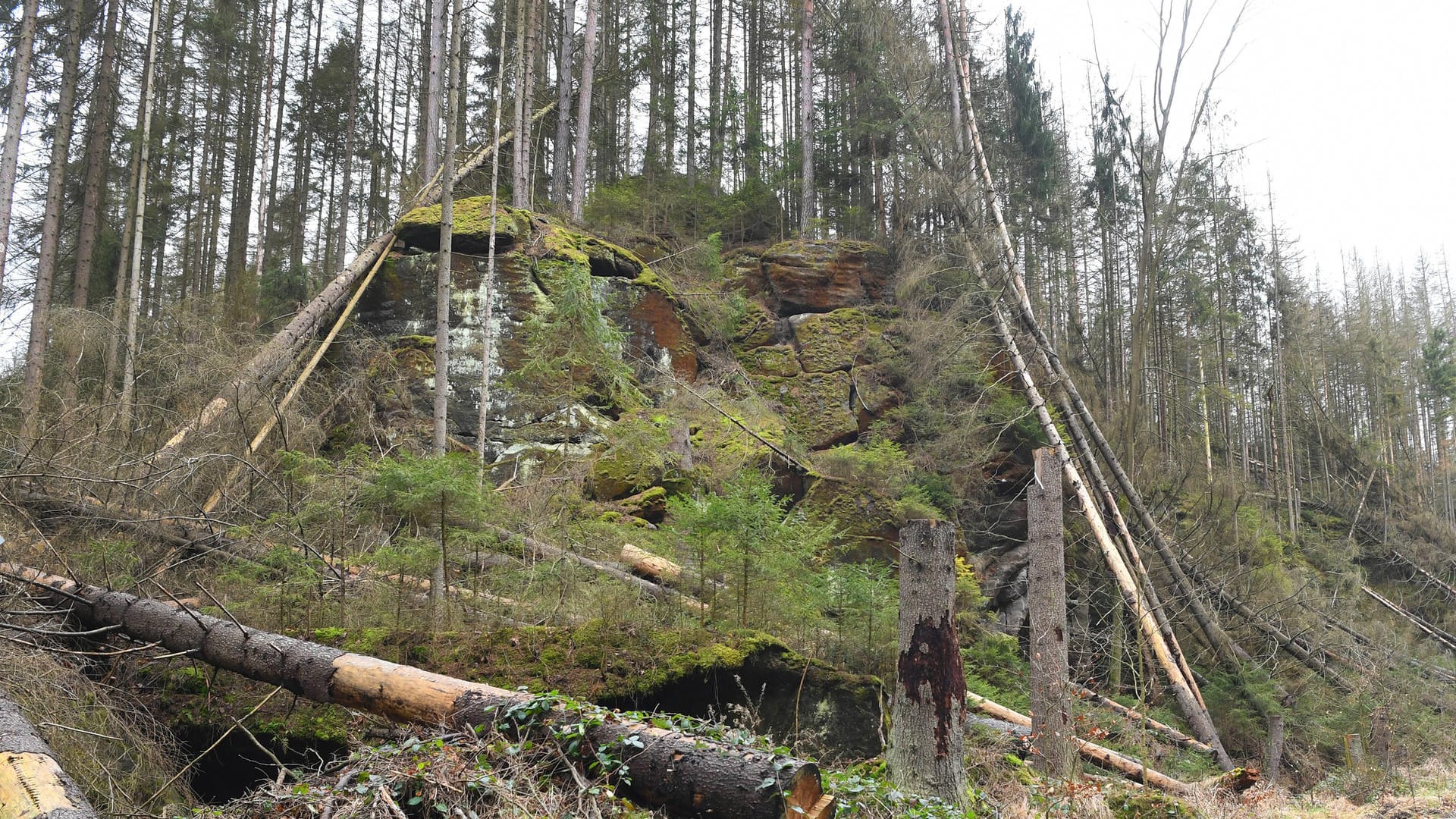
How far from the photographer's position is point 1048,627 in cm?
784

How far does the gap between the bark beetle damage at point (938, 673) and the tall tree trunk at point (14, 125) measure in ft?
44.9

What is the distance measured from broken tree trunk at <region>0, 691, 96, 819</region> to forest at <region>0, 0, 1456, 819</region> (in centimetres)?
3

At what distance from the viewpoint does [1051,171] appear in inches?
963

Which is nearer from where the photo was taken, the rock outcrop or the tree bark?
the rock outcrop

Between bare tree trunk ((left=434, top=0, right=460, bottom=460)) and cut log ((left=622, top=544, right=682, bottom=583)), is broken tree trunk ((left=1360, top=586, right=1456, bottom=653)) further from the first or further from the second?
bare tree trunk ((left=434, top=0, right=460, bottom=460))

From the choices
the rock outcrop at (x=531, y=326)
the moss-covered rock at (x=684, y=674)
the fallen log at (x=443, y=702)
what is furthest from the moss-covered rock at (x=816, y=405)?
the fallen log at (x=443, y=702)

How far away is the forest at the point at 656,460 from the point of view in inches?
202

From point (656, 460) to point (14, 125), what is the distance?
10.7m

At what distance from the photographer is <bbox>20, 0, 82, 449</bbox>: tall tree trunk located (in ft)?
38.7

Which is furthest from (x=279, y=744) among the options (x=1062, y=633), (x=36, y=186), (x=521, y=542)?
(x=36, y=186)

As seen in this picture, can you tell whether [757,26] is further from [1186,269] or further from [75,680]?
[75,680]

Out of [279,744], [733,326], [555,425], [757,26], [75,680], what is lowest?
[279,744]

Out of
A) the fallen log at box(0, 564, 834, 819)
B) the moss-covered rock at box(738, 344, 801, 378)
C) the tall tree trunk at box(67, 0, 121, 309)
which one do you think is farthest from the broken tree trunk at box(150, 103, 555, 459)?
the moss-covered rock at box(738, 344, 801, 378)

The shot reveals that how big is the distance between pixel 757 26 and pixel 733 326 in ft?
53.7
